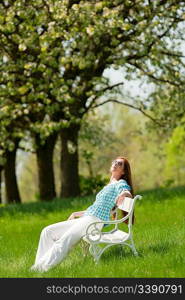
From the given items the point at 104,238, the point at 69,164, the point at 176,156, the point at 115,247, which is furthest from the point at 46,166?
the point at 176,156

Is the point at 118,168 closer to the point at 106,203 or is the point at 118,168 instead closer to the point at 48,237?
the point at 106,203

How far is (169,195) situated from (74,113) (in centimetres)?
510

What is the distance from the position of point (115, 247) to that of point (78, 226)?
5.17 ft

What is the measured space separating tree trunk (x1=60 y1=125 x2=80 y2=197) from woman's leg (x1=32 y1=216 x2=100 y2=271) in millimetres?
13891

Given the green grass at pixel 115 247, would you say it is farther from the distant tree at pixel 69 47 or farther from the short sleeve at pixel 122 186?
the distant tree at pixel 69 47

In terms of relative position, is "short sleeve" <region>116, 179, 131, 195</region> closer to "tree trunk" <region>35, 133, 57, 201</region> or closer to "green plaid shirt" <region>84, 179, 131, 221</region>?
"green plaid shirt" <region>84, 179, 131, 221</region>

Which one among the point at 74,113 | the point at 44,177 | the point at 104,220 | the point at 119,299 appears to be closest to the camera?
the point at 119,299

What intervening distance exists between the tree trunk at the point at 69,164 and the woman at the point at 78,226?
44.1ft

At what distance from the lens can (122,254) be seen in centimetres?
1071

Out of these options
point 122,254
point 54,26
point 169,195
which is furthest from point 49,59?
point 122,254

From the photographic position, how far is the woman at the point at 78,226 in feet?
32.4

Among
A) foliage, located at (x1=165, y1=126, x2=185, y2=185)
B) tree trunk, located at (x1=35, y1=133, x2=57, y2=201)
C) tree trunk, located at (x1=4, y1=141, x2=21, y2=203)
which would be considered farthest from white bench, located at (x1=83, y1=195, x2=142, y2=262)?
foliage, located at (x1=165, y1=126, x2=185, y2=185)

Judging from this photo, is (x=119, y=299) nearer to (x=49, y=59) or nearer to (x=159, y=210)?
(x=159, y=210)

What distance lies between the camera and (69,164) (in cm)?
2417
